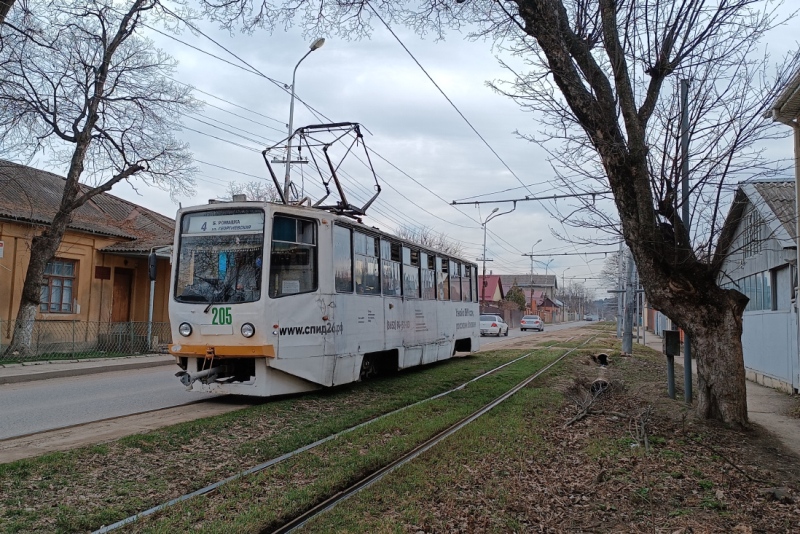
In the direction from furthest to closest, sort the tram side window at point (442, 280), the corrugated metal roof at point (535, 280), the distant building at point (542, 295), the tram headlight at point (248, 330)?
the corrugated metal roof at point (535, 280) < the distant building at point (542, 295) < the tram side window at point (442, 280) < the tram headlight at point (248, 330)

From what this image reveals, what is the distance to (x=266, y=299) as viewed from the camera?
30.6ft

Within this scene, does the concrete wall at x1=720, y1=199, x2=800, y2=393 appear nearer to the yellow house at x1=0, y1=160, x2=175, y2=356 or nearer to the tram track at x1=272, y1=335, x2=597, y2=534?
the tram track at x1=272, y1=335, x2=597, y2=534

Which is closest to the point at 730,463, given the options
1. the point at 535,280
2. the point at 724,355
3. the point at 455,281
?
the point at 724,355

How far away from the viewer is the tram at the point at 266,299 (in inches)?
370

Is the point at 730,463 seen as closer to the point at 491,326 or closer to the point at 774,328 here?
the point at 774,328

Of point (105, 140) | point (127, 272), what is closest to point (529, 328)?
point (127, 272)

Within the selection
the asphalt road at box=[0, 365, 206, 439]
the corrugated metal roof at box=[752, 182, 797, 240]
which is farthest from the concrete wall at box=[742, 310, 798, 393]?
the asphalt road at box=[0, 365, 206, 439]

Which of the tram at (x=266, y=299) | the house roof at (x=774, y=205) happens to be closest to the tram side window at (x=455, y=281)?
the tram at (x=266, y=299)

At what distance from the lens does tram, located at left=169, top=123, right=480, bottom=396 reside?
9391 millimetres

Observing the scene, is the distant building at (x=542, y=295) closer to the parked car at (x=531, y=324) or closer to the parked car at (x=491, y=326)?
the parked car at (x=531, y=324)

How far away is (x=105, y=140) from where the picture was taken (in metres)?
19.8

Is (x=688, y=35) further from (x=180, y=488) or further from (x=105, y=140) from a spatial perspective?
(x=105, y=140)

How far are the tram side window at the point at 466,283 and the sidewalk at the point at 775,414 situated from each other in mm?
6471

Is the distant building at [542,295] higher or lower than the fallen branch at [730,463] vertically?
higher
